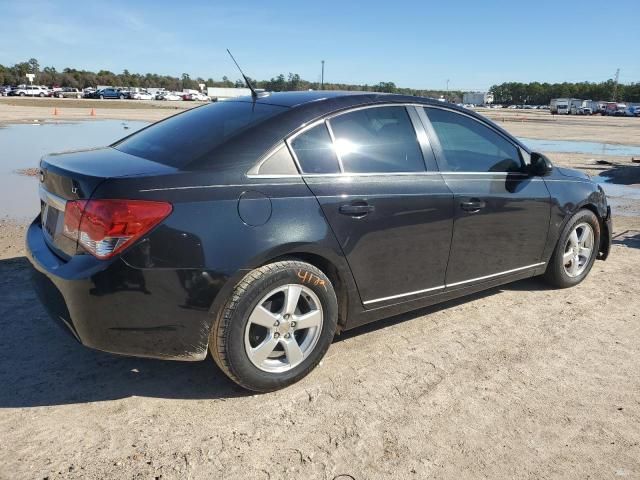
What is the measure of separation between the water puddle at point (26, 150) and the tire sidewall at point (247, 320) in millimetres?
5333

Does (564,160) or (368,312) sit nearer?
(368,312)

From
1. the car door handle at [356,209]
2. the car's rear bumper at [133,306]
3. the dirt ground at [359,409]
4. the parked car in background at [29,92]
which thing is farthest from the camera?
the parked car in background at [29,92]

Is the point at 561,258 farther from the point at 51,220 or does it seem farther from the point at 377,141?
the point at 51,220

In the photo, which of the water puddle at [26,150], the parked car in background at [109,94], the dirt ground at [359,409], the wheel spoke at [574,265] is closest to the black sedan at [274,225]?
the dirt ground at [359,409]

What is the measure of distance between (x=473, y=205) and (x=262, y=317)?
1846mm

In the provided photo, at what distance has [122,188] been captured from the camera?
8.89ft

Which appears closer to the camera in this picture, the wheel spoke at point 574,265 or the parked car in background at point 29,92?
the wheel spoke at point 574,265

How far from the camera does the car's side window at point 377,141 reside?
3.46 metres

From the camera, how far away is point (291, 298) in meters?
3.13

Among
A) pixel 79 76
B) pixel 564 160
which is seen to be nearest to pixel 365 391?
pixel 564 160

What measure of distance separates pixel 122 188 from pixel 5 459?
4.50ft

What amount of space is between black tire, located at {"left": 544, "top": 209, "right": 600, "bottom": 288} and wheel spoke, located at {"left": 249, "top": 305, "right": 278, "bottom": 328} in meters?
2.96

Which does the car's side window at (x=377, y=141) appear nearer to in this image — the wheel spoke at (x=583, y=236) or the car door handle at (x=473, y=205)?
the car door handle at (x=473, y=205)

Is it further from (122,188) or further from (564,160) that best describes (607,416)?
(564,160)
